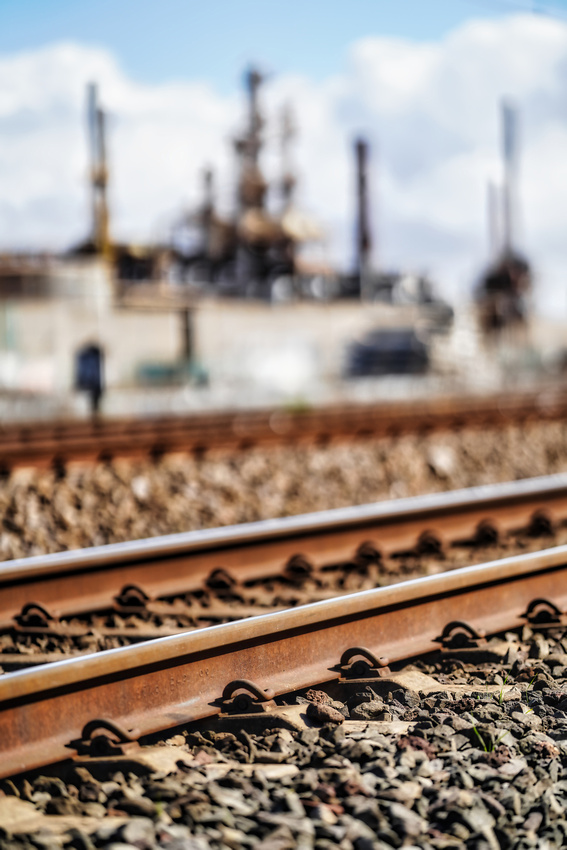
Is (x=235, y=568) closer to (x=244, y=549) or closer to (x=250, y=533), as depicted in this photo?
(x=244, y=549)

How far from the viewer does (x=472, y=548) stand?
690 centimetres

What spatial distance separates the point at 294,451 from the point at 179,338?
2563 centimetres

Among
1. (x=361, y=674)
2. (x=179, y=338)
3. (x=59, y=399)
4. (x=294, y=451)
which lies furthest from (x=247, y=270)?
(x=361, y=674)

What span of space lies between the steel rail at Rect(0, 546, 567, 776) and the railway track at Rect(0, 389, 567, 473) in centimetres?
589

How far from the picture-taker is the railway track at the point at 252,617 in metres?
3.18

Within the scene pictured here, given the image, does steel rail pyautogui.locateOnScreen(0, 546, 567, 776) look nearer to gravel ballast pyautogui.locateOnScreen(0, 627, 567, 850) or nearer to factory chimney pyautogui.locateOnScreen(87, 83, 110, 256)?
gravel ballast pyautogui.locateOnScreen(0, 627, 567, 850)

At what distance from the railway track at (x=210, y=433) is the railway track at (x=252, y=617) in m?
4.05

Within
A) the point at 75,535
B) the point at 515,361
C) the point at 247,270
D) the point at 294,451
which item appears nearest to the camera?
the point at 75,535

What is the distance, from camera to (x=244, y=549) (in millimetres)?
5953

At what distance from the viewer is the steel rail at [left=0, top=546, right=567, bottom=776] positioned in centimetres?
311

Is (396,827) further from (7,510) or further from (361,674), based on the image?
(7,510)

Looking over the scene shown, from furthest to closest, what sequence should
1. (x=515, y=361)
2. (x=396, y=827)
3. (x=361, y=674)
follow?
1. (x=515, y=361)
2. (x=361, y=674)
3. (x=396, y=827)

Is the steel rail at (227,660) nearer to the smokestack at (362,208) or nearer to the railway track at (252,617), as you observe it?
the railway track at (252,617)

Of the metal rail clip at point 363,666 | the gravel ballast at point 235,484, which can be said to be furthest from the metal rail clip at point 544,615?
the gravel ballast at point 235,484
